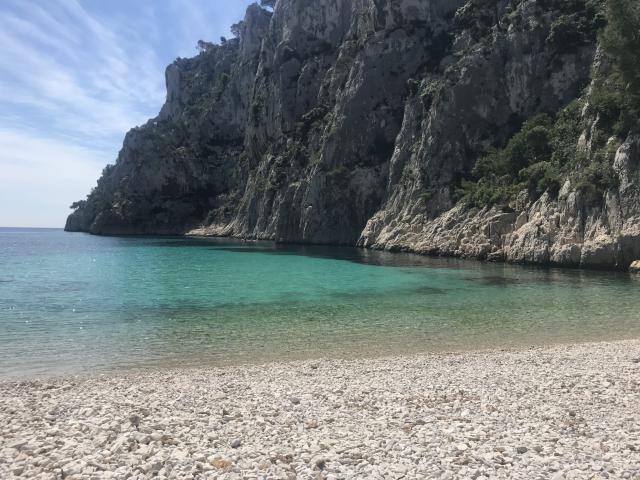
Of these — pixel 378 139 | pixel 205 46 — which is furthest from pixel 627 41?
pixel 205 46

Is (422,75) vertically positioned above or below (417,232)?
above

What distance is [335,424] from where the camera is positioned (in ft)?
26.2

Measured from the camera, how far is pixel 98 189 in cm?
14875

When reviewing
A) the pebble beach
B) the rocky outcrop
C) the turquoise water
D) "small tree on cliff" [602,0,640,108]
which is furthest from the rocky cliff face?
the pebble beach

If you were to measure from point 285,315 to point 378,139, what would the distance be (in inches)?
2420

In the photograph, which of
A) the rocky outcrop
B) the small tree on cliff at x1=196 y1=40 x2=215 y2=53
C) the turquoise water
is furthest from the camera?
the small tree on cliff at x1=196 y1=40 x2=215 y2=53

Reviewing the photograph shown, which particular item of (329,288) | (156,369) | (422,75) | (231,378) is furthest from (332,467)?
(422,75)

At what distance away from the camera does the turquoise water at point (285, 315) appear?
15.0 metres

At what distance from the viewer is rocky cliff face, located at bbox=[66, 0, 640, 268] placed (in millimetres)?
46250

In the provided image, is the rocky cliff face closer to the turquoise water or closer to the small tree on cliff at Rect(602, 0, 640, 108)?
the small tree on cliff at Rect(602, 0, 640, 108)

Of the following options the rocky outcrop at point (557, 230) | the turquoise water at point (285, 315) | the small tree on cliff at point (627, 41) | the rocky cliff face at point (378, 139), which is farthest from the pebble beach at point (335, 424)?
the small tree on cliff at point (627, 41)

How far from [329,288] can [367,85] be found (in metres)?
58.1

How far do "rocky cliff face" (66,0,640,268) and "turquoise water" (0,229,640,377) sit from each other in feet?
34.5

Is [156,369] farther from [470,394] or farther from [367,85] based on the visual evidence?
[367,85]
